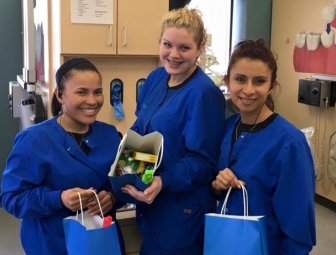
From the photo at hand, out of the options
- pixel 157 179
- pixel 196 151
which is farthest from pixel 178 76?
pixel 157 179

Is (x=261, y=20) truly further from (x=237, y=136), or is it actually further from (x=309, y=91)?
(x=237, y=136)

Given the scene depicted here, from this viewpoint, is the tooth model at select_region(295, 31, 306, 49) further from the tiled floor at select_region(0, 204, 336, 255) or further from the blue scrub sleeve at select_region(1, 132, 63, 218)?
the blue scrub sleeve at select_region(1, 132, 63, 218)

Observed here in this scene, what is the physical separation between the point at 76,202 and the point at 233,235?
478mm

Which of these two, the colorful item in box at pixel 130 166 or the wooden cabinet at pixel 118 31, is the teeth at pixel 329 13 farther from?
the colorful item in box at pixel 130 166

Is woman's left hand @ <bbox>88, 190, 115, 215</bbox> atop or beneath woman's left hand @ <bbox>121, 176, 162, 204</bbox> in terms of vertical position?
beneath

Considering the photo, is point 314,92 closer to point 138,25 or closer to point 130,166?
point 138,25

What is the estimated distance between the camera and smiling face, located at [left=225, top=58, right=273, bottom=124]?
4.37 feet

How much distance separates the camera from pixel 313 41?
154 inches

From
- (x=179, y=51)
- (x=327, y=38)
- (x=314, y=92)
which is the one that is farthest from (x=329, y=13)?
(x=179, y=51)

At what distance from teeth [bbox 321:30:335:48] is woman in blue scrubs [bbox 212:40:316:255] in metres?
2.62

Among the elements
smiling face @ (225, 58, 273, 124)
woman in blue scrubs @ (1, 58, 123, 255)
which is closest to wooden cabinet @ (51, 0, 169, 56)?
woman in blue scrubs @ (1, 58, 123, 255)

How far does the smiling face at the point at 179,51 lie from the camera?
→ 4.75 feet

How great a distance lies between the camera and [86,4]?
259 centimetres

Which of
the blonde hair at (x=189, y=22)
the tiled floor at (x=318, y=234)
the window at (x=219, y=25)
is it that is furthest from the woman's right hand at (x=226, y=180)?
the window at (x=219, y=25)
